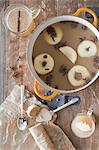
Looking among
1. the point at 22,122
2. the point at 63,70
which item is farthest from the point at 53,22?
the point at 22,122

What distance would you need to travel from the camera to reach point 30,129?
1333mm

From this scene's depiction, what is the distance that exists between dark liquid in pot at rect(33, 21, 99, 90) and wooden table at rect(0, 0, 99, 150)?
0.22 feet

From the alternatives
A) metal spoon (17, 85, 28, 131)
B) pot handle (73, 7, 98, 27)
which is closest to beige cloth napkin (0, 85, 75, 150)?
metal spoon (17, 85, 28, 131)

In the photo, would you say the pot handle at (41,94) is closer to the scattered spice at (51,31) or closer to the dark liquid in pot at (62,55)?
the dark liquid in pot at (62,55)

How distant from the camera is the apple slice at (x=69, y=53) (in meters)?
1.31

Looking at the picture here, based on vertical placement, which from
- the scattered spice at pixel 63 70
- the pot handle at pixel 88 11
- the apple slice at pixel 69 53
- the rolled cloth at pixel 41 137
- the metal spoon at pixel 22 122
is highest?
the pot handle at pixel 88 11

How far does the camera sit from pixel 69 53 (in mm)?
1310

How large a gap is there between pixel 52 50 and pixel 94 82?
16 cm

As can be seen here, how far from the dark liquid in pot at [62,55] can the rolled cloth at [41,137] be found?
14 centimetres

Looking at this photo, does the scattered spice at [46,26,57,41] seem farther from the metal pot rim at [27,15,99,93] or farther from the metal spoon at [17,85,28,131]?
the metal spoon at [17,85,28,131]

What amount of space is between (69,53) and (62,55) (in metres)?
0.02

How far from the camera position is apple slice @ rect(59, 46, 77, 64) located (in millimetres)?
1306

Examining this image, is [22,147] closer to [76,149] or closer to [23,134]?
[23,134]

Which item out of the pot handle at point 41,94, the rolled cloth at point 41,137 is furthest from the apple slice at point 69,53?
the rolled cloth at point 41,137
